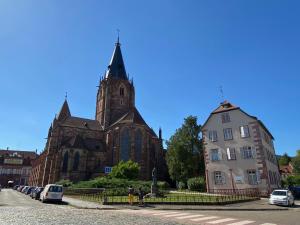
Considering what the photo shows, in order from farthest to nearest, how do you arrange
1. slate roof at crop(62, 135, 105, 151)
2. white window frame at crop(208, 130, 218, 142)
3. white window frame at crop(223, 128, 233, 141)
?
1. slate roof at crop(62, 135, 105, 151)
2. white window frame at crop(208, 130, 218, 142)
3. white window frame at crop(223, 128, 233, 141)

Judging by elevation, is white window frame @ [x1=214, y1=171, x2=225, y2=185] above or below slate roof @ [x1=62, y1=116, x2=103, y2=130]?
below

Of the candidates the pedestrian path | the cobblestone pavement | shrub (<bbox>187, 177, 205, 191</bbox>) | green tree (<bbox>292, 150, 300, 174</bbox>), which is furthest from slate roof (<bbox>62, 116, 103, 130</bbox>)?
green tree (<bbox>292, 150, 300, 174</bbox>)

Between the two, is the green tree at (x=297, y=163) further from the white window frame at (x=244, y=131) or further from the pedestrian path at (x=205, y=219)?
the pedestrian path at (x=205, y=219)

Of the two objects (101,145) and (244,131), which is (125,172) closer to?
(101,145)

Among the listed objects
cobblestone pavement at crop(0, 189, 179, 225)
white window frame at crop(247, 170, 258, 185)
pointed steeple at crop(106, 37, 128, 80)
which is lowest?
cobblestone pavement at crop(0, 189, 179, 225)

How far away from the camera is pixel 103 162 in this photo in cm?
5550

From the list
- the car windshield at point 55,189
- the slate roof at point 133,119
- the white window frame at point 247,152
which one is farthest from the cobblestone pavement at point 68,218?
the slate roof at point 133,119

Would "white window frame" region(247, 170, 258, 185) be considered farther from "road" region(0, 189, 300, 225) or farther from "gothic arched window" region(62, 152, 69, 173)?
"gothic arched window" region(62, 152, 69, 173)

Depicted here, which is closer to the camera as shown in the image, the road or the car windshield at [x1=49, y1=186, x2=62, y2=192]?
the road

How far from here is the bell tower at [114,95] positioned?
218 ft

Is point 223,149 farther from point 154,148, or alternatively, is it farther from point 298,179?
point 298,179

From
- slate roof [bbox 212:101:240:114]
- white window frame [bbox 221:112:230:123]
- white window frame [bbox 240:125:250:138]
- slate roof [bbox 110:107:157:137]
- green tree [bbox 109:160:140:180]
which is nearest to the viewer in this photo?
white window frame [bbox 240:125:250:138]

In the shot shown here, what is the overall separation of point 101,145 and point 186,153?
931 inches

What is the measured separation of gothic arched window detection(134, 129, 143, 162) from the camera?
56.0 m
